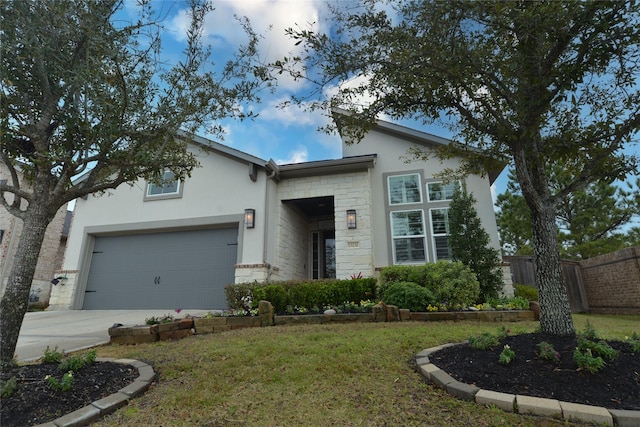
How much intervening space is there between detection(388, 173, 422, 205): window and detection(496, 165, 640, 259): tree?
19.7 feet

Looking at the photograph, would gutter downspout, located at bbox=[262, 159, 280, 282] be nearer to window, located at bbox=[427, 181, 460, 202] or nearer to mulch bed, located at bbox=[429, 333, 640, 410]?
window, located at bbox=[427, 181, 460, 202]

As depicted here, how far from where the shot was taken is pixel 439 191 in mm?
9328

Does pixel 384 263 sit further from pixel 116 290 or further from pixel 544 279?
pixel 116 290

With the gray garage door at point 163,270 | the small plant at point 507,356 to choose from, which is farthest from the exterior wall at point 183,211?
the small plant at point 507,356

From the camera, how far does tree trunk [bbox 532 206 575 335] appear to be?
3.31 m

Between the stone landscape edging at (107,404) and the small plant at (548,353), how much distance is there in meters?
3.59

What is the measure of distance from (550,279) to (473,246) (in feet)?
16.0

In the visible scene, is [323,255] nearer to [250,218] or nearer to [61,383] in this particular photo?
[250,218]

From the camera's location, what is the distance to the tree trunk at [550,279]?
10.9 feet

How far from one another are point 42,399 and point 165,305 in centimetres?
710

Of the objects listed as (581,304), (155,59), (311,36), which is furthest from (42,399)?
(581,304)

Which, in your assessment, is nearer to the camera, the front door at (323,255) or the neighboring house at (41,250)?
the neighboring house at (41,250)

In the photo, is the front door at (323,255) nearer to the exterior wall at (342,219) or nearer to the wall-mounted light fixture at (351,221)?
the exterior wall at (342,219)

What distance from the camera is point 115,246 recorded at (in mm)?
10125
